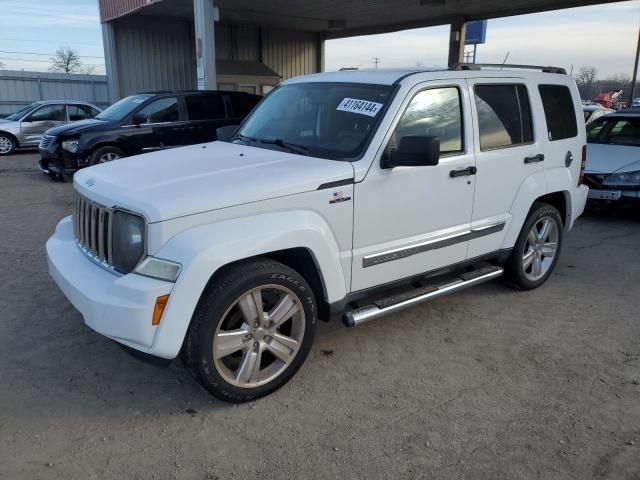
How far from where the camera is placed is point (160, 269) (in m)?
2.84

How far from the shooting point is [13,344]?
12.9 ft

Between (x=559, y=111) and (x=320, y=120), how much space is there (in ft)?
8.41

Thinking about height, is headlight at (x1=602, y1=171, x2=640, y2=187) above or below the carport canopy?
below

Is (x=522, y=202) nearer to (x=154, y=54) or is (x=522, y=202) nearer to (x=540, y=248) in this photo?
(x=540, y=248)

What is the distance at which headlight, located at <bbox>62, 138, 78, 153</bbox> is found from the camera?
33.1 feet

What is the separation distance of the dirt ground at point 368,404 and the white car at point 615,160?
343 centimetres

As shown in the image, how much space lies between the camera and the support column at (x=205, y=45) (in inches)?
468

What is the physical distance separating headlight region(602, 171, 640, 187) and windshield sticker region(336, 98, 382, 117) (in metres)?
5.57

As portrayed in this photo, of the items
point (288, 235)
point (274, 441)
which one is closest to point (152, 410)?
point (274, 441)

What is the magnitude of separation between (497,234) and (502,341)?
37.5 inches

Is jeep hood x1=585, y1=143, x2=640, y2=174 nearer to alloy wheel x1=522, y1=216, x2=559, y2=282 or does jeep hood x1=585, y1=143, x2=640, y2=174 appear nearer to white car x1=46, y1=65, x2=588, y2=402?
alloy wheel x1=522, y1=216, x2=559, y2=282

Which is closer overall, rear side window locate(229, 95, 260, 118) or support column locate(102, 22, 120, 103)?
rear side window locate(229, 95, 260, 118)

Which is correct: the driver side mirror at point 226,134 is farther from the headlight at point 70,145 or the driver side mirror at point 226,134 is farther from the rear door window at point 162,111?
the headlight at point 70,145

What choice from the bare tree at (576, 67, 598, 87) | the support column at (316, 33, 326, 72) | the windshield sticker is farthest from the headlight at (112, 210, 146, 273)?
the bare tree at (576, 67, 598, 87)
